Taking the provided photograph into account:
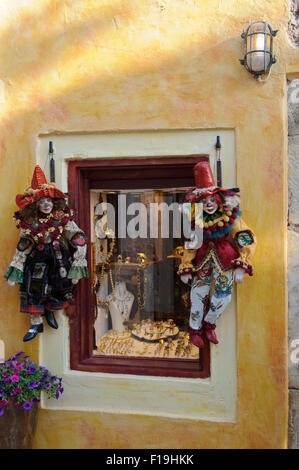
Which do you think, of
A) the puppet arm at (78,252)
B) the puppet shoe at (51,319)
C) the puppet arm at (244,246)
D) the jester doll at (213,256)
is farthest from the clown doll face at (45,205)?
the puppet arm at (244,246)

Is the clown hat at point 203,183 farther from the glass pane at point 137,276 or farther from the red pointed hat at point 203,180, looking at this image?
the glass pane at point 137,276

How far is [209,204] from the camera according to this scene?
9.86ft

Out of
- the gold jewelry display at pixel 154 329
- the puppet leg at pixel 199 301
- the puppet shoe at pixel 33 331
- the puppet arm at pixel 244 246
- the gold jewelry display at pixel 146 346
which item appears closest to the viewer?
the puppet arm at pixel 244 246

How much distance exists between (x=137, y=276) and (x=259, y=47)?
2068 mm

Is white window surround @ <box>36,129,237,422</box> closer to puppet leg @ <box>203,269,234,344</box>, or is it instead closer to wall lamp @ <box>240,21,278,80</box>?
puppet leg @ <box>203,269,234,344</box>

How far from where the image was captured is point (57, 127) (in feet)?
11.2

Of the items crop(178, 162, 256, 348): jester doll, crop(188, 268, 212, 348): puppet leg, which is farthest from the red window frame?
crop(178, 162, 256, 348): jester doll

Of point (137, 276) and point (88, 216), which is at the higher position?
point (88, 216)

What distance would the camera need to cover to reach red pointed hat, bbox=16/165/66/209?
124 inches

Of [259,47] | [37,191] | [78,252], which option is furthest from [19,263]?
[259,47]

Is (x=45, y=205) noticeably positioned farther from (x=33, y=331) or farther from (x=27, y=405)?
(x=27, y=405)

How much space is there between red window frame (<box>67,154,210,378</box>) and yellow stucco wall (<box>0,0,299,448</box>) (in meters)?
0.30

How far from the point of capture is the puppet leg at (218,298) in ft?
10.1

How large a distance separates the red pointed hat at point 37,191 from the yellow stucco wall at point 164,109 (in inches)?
10.6
